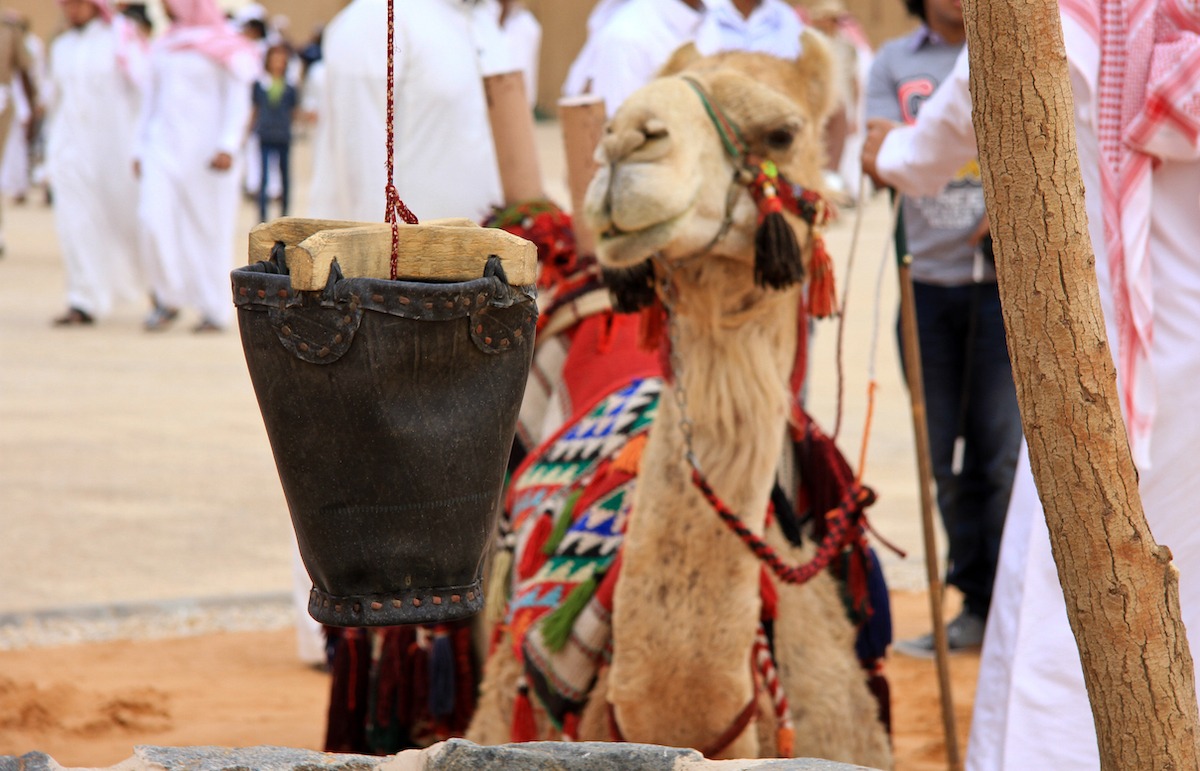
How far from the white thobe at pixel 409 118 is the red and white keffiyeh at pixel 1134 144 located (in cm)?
216

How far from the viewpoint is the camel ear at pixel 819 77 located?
3658mm

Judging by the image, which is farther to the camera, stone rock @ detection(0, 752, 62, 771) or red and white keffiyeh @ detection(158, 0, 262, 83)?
red and white keffiyeh @ detection(158, 0, 262, 83)

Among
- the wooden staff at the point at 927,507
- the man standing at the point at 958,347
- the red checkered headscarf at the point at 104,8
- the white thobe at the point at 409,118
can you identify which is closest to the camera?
the wooden staff at the point at 927,507

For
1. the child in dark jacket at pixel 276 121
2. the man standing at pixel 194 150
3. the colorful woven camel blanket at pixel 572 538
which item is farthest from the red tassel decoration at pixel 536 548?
the child in dark jacket at pixel 276 121

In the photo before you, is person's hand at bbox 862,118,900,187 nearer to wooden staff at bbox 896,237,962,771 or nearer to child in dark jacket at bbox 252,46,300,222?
wooden staff at bbox 896,237,962,771

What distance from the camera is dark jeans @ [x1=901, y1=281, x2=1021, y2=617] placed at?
5.25m

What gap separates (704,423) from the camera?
10.8 feet

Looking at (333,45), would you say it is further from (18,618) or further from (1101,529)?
(1101,529)

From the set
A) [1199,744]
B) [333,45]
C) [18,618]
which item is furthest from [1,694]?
[1199,744]

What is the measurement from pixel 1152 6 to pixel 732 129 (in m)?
0.85

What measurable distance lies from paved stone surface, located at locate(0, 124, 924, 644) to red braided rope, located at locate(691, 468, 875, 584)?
480mm

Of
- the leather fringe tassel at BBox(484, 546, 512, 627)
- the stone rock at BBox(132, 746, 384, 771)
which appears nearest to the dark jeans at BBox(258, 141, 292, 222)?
the leather fringe tassel at BBox(484, 546, 512, 627)

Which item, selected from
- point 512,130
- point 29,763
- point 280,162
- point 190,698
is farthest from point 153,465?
point 280,162

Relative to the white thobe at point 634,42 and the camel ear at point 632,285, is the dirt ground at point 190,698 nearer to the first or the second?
the camel ear at point 632,285
